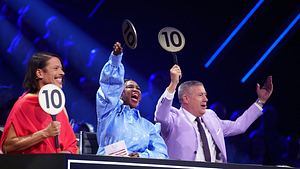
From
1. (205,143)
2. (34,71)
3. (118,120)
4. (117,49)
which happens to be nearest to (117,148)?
(118,120)

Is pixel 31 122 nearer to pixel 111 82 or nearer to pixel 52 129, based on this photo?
pixel 52 129

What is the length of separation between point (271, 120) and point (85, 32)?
192 centimetres

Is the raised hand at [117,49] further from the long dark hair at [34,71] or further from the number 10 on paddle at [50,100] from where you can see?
the number 10 on paddle at [50,100]

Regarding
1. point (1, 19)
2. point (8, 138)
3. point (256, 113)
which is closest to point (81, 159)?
point (8, 138)

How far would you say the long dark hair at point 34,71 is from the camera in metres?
2.74

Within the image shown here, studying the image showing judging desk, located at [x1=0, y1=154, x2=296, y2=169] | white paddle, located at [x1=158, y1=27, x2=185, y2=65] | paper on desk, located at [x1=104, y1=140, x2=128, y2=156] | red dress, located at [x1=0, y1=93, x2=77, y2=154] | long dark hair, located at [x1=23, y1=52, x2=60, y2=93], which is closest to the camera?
judging desk, located at [x1=0, y1=154, x2=296, y2=169]

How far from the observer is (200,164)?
6.96ft

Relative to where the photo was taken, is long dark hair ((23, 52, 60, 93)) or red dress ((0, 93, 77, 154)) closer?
red dress ((0, 93, 77, 154))

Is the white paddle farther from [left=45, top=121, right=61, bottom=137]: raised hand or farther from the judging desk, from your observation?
the judging desk

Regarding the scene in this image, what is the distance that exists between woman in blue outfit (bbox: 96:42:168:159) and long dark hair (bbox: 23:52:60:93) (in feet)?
1.49

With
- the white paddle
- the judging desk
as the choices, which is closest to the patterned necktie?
the white paddle

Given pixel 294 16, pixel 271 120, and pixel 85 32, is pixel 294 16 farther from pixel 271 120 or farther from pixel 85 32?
pixel 85 32

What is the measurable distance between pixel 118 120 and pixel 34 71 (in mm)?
690

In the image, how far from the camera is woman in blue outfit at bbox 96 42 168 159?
3234 millimetres
